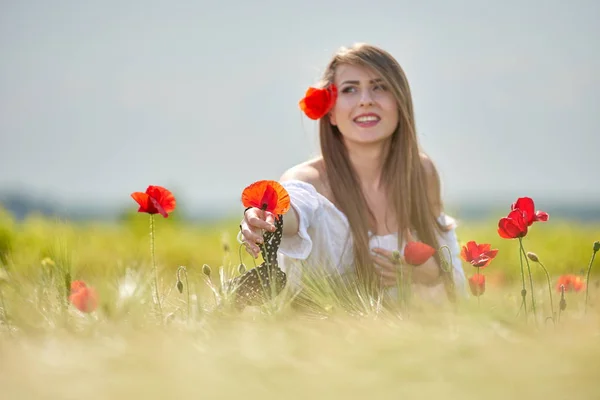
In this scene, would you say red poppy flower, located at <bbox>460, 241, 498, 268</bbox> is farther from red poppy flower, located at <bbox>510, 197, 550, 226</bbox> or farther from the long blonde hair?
the long blonde hair

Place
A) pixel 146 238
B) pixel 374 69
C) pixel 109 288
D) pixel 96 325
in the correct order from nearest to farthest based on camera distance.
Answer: pixel 96 325
pixel 109 288
pixel 374 69
pixel 146 238

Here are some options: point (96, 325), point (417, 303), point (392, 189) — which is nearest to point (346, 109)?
point (392, 189)

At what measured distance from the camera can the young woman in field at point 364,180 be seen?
307cm

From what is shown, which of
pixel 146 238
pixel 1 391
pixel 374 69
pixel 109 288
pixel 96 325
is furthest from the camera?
pixel 146 238

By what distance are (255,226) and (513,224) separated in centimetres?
77

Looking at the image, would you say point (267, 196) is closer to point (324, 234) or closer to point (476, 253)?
point (476, 253)

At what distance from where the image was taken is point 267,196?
211 cm

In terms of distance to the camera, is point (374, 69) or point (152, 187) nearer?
point (152, 187)

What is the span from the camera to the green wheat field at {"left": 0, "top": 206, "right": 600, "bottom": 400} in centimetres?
114

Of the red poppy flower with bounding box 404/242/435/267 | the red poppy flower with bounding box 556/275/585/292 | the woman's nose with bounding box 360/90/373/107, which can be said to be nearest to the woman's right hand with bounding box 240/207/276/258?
the red poppy flower with bounding box 404/242/435/267

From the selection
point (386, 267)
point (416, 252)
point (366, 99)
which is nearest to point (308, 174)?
point (366, 99)

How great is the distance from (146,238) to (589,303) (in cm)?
359

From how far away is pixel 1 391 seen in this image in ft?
3.87

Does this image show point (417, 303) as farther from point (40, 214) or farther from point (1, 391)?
point (40, 214)
